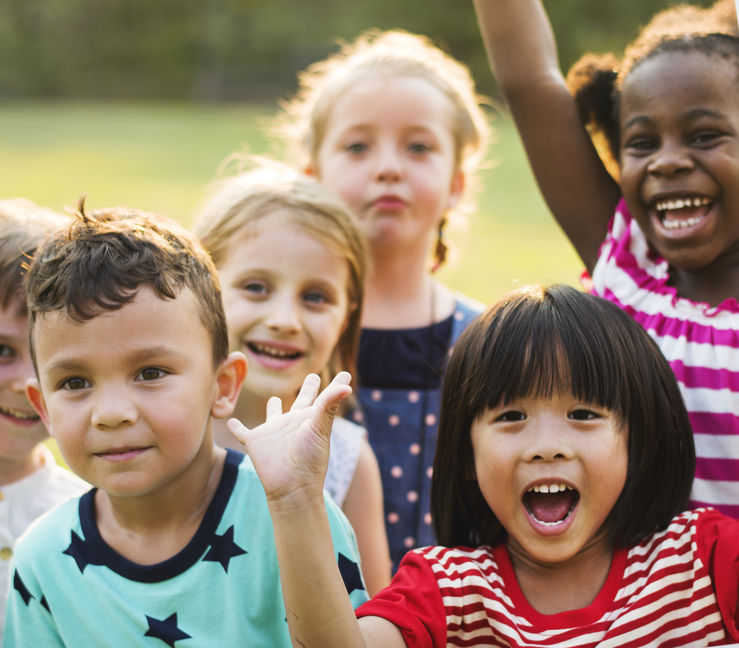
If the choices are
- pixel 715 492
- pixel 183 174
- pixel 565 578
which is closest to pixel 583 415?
pixel 565 578

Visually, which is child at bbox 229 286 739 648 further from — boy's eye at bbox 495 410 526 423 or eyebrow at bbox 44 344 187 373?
eyebrow at bbox 44 344 187 373

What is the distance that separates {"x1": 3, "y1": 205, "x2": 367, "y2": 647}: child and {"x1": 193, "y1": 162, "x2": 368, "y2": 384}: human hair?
0.70 m

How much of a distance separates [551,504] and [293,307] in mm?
1042

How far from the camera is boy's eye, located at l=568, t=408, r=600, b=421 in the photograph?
1986 mm

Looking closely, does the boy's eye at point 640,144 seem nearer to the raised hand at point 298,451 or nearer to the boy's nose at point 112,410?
the raised hand at point 298,451

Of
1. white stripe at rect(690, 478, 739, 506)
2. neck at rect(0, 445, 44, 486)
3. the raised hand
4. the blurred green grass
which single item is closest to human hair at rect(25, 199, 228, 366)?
the raised hand

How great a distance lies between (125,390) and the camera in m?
1.92

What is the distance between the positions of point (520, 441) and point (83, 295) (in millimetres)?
904

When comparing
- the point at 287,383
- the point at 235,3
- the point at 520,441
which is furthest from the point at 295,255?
the point at 235,3

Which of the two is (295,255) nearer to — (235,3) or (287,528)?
(287,528)

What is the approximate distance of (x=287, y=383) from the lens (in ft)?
9.13

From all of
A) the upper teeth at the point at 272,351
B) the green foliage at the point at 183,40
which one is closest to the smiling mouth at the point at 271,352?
the upper teeth at the point at 272,351

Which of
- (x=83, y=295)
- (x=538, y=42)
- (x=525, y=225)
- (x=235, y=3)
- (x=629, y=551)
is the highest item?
(x=235, y=3)

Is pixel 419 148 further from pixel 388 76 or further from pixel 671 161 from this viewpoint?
pixel 671 161
